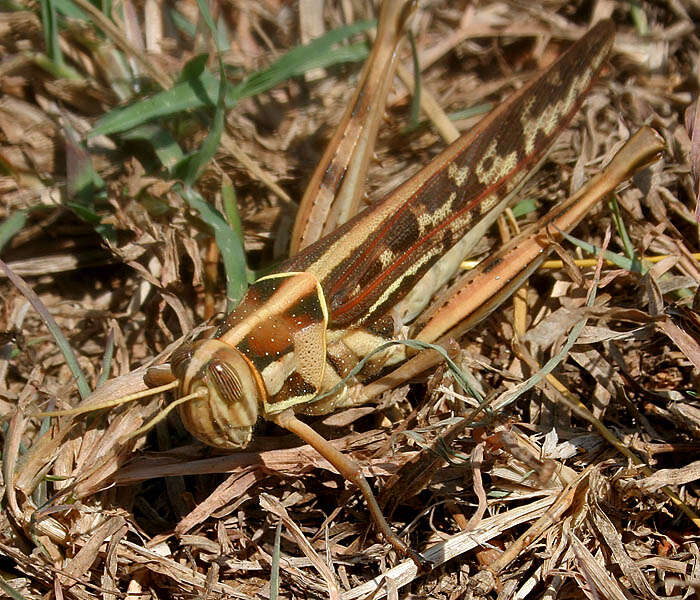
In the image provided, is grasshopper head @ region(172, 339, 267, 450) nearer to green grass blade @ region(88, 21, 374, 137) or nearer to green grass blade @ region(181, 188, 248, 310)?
green grass blade @ region(181, 188, 248, 310)

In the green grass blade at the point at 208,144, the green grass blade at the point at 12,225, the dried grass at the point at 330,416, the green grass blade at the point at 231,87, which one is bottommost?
the dried grass at the point at 330,416

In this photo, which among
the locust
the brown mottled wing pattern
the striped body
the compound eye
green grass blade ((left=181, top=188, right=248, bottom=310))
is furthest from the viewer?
green grass blade ((left=181, top=188, right=248, bottom=310))

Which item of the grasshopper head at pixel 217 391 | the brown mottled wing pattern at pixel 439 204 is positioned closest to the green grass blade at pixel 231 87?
the brown mottled wing pattern at pixel 439 204

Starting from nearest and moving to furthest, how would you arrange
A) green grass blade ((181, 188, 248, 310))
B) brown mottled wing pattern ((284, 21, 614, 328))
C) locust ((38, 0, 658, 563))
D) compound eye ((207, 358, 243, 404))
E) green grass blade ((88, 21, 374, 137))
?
compound eye ((207, 358, 243, 404)) < locust ((38, 0, 658, 563)) < brown mottled wing pattern ((284, 21, 614, 328)) < green grass blade ((181, 188, 248, 310)) < green grass blade ((88, 21, 374, 137))

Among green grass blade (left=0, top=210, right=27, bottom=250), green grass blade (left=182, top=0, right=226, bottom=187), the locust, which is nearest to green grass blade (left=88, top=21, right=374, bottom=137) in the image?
green grass blade (left=182, top=0, right=226, bottom=187)

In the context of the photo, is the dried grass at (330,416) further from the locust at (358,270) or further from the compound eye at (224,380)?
the compound eye at (224,380)

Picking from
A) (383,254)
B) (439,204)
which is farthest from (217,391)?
(439,204)

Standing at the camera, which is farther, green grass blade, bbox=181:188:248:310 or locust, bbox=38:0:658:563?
green grass blade, bbox=181:188:248:310
